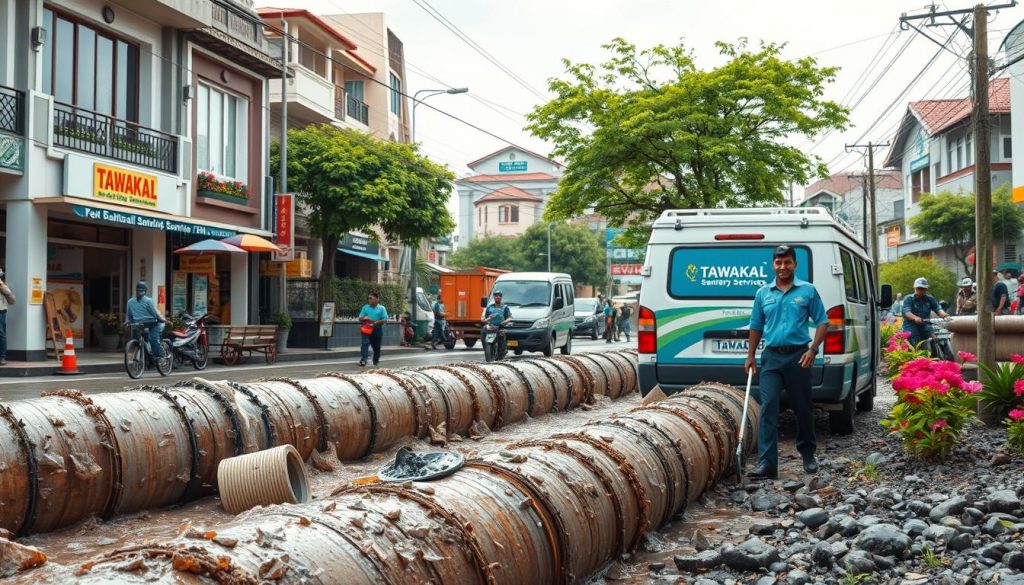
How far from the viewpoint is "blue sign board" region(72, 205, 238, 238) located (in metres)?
19.9

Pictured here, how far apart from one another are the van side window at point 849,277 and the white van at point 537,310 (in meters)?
13.6

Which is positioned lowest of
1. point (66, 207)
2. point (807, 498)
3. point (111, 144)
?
point (807, 498)

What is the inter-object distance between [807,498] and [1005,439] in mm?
2730

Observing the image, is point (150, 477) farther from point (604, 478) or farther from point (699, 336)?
point (699, 336)

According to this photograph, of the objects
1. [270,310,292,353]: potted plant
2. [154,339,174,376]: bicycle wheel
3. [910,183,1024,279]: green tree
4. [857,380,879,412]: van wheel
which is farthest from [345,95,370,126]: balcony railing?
[857,380,879,412]: van wheel

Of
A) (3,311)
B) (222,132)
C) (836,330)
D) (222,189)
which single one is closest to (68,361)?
(3,311)

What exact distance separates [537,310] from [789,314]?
17094 millimetres

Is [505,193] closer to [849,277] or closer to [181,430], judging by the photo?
[849,277]

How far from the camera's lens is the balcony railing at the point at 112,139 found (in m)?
20.2

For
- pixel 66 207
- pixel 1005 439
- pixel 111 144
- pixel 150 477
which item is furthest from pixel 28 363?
pixel 1005 439

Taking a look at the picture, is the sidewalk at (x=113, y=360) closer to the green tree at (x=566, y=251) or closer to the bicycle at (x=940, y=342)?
the bicycle at (x=940, y=342)

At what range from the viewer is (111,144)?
21.5m

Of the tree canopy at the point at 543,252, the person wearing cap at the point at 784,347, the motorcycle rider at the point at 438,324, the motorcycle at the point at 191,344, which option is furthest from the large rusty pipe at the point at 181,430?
the tree canopy at the point at 543,252

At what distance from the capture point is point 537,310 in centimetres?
2450
